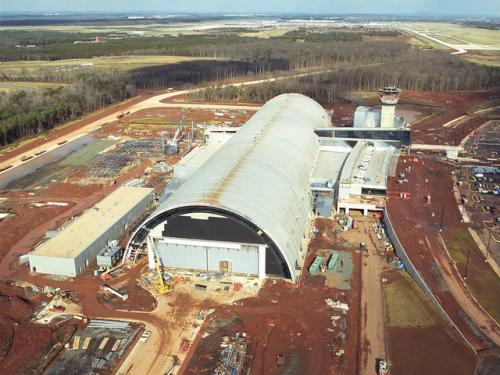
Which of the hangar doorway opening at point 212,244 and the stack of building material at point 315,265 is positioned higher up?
the hangar doorway opening at point 212,244

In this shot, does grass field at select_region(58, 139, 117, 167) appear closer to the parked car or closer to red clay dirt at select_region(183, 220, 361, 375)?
the parked car

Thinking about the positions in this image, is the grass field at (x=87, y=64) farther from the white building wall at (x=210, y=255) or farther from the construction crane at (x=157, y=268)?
the white building wall at (x=210, y=255)

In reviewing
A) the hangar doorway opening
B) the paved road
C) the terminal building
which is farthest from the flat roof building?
the paved road

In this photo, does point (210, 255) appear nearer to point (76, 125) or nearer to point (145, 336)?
point (145, 336)

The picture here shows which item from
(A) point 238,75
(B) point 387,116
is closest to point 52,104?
(B) point 387,116

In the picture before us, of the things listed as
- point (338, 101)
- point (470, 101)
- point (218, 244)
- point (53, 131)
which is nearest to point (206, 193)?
point (218, 244)

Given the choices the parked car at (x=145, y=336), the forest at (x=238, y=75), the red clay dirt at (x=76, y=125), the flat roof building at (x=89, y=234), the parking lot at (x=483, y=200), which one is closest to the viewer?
the parked car at (x=145, y=336)

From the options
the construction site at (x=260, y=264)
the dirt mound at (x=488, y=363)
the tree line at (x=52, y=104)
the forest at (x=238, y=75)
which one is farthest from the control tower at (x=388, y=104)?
the tree line at (x=52, y=104)
